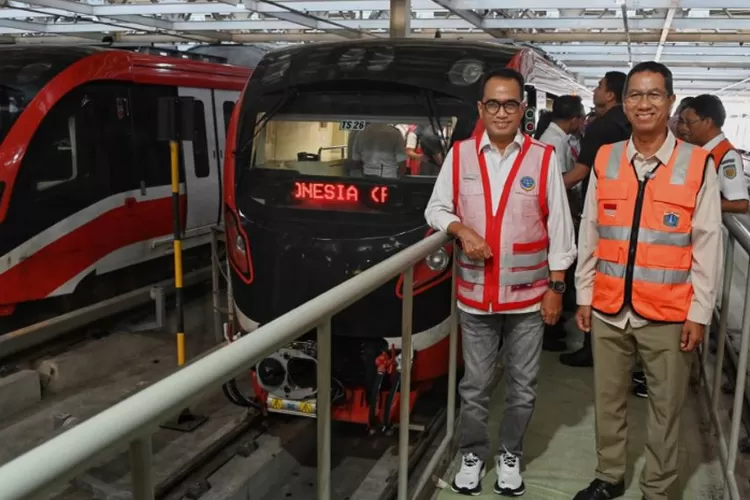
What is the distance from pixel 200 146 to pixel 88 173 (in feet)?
5.04

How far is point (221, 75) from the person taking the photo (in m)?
8.02

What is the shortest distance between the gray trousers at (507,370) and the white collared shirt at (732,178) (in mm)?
1334

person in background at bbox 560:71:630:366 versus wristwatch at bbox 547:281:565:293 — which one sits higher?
person in background at bbox 560:71:630:366

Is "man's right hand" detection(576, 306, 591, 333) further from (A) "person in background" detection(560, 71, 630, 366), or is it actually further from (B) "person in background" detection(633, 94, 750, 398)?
(A) "person in background" detection(560, 71, 630, 366)

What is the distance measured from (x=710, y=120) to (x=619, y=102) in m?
0.68

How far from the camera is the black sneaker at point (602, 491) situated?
3.10 m

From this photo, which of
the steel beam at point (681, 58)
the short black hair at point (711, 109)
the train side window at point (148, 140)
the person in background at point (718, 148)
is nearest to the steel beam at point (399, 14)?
the train side window at point (148, 140)

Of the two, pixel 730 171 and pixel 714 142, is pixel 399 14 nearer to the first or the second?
pixel 714 142

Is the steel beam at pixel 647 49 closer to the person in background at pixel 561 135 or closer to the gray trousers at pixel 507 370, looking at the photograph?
the person in background at pixel 561 135

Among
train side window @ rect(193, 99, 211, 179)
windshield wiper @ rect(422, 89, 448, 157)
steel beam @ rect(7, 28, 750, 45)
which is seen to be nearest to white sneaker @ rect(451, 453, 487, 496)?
windshield wiper @ rect(422, 89, 448, 157)

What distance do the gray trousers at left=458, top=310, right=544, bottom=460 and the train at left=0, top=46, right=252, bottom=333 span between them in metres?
3.73

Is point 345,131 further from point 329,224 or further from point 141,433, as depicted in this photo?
point 141,433

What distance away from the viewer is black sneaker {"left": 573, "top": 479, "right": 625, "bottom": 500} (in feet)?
10.2

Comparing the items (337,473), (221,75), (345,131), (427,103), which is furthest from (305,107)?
(221,75)
